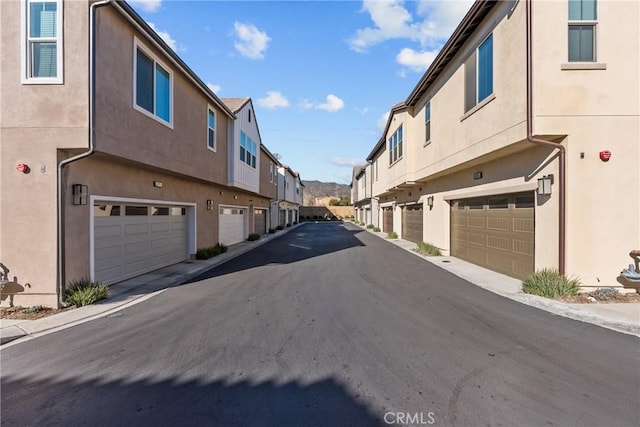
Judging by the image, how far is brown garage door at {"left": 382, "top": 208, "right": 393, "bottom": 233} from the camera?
2577 centimetres

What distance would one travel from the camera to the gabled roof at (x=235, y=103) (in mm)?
15255

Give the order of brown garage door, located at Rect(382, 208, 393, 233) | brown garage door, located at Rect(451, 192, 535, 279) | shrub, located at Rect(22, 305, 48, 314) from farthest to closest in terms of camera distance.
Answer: brown garage door, located at Rect(382, 208, 393, 233) < brown garage door, located at Rect(451, 192, 535, 279) < shrub, located at Rect(22, 305, 48, 314)

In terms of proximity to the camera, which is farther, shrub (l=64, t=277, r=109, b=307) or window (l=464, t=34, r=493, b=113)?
window (l=464, t=34, r=493, b=113)

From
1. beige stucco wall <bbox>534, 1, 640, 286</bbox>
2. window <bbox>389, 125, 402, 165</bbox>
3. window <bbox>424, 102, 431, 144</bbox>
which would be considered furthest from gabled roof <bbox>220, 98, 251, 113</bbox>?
beige stucco wall <bbox>534, 1, 640, 286</bbox>

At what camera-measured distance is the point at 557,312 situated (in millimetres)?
6008

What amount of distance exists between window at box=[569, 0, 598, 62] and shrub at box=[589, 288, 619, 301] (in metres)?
5.29

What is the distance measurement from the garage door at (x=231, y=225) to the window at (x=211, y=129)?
409 cm

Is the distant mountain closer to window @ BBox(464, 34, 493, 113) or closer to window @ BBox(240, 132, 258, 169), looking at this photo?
window @ BBox(240, 132, 258, 169)

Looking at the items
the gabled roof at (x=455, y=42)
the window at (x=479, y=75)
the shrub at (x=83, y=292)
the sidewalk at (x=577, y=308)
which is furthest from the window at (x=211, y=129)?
the sidewalk at (x=577, y=308)

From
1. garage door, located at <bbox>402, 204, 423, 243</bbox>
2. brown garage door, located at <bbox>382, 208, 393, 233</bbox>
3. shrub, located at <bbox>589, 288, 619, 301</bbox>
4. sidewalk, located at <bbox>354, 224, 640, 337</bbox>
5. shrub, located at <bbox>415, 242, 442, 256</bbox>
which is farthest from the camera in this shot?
brown garage door, located at <bbox>382, 208, 393, 233</bbox>

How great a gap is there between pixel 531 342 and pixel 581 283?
12.1ft

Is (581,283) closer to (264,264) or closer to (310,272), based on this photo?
(310,272)

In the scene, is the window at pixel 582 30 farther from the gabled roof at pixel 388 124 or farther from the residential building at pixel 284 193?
the residential building at pixel 284 193

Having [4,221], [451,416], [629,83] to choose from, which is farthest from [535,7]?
[4,221]
